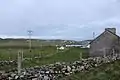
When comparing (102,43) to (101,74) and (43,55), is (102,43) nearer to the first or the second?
(43,55)

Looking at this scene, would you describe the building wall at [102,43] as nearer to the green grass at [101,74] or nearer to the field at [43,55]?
the field at [43,55]

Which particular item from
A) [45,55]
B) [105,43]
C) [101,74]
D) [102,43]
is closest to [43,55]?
[45,55]

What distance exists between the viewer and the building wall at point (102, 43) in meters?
55.1

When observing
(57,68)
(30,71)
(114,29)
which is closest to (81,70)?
(57,68)

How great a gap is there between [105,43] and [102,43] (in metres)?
0.64

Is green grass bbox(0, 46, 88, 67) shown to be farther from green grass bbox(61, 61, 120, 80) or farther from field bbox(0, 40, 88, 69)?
green grass bbox(61, 61, 120, 80)

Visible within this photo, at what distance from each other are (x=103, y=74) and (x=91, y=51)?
→ 45.0 metres

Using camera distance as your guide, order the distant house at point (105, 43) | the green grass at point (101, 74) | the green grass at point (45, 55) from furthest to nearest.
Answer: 1. the distant house at point (105, 43)
2. the green grass at point (45, 55)
3. the green grass at point (101, 74)

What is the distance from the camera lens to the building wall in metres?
55.1

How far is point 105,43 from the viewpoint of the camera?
55.9m

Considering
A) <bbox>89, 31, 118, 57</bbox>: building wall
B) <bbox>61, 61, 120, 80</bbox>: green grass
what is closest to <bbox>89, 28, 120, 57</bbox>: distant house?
<bbox>89, 31, 118, 57</bbox>: building wall

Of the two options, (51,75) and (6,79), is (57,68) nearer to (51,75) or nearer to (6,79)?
(51,75)

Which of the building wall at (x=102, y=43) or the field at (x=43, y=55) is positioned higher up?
the building wall at (x=102, y=43)

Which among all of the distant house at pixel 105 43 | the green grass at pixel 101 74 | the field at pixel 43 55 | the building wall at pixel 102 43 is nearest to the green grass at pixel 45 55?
the field at pixel 43 55
